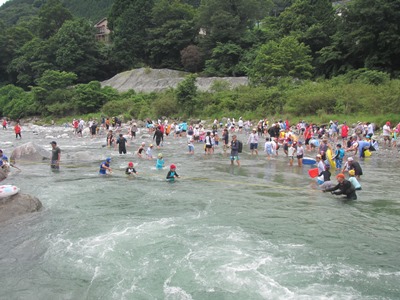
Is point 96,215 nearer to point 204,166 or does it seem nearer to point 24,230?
point 24,230

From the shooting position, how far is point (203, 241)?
920cm

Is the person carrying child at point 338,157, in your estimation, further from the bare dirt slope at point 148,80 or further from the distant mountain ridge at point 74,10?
the distant mountain ridge at point 74,10

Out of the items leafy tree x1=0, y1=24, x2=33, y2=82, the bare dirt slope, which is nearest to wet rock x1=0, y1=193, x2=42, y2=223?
the bare dirt slope

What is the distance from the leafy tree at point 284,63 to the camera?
4269cm

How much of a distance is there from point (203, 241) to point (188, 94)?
3407 cm

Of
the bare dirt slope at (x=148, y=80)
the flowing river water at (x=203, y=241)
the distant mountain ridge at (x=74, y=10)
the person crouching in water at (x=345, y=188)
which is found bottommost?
the flowing river water at (x=203, y=241)

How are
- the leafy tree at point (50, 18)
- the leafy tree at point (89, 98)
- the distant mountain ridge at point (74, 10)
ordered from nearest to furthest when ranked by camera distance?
1. the leafy tree at point (89, 98)
2. the leafy tree at point (50, 18)
3. the distant mountain ridge at point (74, 10)

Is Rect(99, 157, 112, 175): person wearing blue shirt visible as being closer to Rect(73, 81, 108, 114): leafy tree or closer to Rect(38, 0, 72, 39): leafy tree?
Rect(73, 81, 108, 114): leafy tree

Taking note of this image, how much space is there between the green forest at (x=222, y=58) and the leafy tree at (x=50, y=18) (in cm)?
19

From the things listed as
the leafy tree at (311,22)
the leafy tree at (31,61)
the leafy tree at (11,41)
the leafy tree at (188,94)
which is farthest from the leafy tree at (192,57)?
the leafy tree at (11,41)

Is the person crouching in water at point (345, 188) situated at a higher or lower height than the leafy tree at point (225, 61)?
lower

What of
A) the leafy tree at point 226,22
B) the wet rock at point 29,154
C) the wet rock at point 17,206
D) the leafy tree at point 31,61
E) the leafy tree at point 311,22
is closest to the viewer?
the wet rock at point 17,206

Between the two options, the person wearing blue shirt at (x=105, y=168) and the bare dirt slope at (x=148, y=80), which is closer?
the person wearing blue shirt at (x=105, y=168)

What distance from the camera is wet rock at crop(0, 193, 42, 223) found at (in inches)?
427
